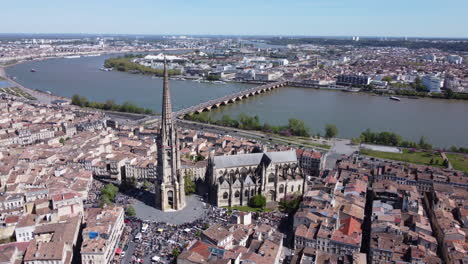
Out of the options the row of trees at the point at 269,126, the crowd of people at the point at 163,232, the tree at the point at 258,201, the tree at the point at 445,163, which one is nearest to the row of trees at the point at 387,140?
the tree at the point at 445,163

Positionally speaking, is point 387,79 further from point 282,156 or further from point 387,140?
point 282,156

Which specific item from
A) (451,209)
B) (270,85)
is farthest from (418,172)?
(270,85)

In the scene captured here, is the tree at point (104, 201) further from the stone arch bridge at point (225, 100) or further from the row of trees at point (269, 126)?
the stone arch bridge at point (225, 100)

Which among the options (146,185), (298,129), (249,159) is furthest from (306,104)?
(146,185)

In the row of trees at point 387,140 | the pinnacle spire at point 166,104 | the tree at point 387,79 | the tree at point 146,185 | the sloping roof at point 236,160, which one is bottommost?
the tree at point 146,185

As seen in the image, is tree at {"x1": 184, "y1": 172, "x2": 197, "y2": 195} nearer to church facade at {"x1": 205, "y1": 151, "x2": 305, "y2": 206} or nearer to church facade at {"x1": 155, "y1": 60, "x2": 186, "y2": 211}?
church facade at {"x1": 205, "y1": 151, "x2": 305, "y2": 206}

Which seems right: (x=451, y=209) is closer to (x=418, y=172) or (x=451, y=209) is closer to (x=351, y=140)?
(x=418, y=172)
